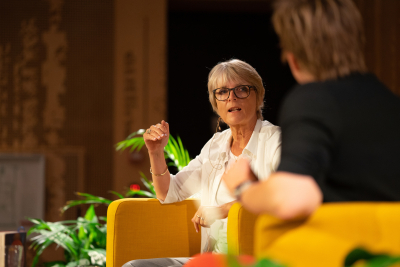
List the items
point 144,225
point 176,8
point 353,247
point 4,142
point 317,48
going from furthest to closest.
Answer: point 176,8 < point 4,142 < point 144,225 < point 317,48 < point 353,247

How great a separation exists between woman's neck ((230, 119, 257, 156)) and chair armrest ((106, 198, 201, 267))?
350 mm

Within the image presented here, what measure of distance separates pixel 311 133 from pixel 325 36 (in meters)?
0.24

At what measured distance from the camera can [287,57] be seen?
0.98 metres

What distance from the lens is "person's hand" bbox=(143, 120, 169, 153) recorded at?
197 cm

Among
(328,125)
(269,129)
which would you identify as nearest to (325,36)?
(328,125)

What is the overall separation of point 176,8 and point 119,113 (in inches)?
68.6

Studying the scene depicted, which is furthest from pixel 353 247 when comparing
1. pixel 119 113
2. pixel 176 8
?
pixel 176 8

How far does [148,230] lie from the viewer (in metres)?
1.96

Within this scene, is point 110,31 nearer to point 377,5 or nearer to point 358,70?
point 377,5

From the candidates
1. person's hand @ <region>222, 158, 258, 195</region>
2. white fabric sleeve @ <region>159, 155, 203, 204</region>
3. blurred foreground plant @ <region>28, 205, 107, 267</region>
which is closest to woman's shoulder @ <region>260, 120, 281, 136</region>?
white fabric sleeve @ <region>159, 155, 203, 204</region>

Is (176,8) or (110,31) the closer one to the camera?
(110,31)

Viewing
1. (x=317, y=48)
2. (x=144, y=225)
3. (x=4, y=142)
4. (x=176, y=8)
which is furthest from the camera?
(x=176, y=8)

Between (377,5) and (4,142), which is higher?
(377,5)

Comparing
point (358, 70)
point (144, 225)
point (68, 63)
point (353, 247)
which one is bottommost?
point (144, 225)
